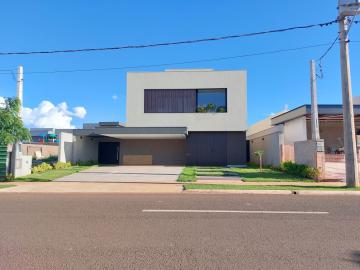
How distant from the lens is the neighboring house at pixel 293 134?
21.9m

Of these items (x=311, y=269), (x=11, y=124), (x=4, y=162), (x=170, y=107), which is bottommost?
(x=311, y=269)

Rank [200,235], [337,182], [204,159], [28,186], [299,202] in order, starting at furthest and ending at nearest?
[204,159] → [337,182] → [28,186] → [299,202] → [200,235]

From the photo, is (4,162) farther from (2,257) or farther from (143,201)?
(2,257)

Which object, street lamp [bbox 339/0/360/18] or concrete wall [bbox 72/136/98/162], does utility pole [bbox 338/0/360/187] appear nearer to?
street lamp [bbox 339/0/360/18]

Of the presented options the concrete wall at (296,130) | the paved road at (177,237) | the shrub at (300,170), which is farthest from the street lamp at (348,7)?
the concrete wall at (296,130)

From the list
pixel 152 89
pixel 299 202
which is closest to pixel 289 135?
pixel 152 89

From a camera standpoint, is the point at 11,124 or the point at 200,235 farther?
the point at 11,124

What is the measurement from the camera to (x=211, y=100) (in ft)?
87.2

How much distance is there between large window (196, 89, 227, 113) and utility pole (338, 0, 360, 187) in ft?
44.1

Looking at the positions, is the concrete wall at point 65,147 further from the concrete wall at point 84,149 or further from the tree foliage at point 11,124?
the tree foliage at point 11,124

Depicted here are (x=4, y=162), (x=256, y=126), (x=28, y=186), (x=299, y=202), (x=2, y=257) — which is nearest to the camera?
(x=2, y=257)

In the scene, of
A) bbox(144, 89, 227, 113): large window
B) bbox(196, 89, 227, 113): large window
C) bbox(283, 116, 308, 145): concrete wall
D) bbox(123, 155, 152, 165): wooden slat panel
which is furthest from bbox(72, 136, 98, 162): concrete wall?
bbox(283, 116, 308, 145): concrete wall

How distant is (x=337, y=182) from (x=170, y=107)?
1458cm

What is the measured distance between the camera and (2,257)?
4734 millimetres
